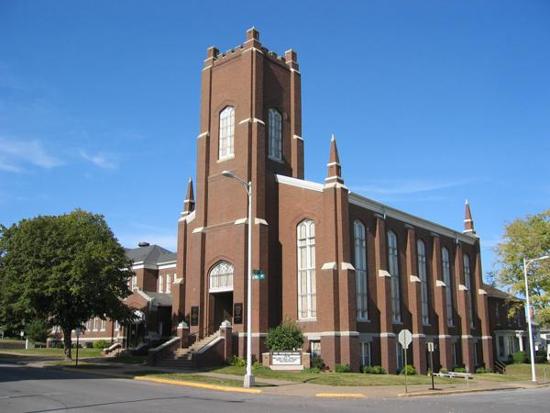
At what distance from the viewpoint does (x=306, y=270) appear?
39.9 meters

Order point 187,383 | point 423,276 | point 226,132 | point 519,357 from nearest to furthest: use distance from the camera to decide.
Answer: point 187,383
point 226,132
point 423,276
point 519,357

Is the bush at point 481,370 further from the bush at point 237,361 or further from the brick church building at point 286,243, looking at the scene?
the bush at point 237,361

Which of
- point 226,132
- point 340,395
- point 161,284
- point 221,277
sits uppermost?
point 226,132

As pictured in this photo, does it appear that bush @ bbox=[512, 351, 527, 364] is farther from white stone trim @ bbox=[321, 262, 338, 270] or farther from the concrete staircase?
the concrete staircase

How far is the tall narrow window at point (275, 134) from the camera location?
44.9 meters

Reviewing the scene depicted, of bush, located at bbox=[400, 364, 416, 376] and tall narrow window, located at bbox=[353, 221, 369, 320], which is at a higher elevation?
tall narrow window, located at bbox=[353, 221, 369, 320]

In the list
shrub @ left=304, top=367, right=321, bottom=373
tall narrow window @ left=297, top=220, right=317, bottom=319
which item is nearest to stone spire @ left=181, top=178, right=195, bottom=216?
tall narrow window @ left=297, top=220, right=317, bottom=319

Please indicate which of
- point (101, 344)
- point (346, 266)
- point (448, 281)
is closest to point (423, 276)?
point (448, 281)

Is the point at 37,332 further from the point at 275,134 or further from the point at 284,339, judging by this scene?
the point at 284,339

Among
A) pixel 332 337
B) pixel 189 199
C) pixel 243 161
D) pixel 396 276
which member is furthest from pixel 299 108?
pixel 332 337

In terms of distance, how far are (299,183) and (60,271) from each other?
17.3 m

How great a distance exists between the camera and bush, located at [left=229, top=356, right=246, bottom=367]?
36684 millimetres

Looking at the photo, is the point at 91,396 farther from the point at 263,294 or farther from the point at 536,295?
the point at 536,295

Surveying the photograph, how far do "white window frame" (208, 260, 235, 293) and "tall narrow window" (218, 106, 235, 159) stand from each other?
8278 millimetres
